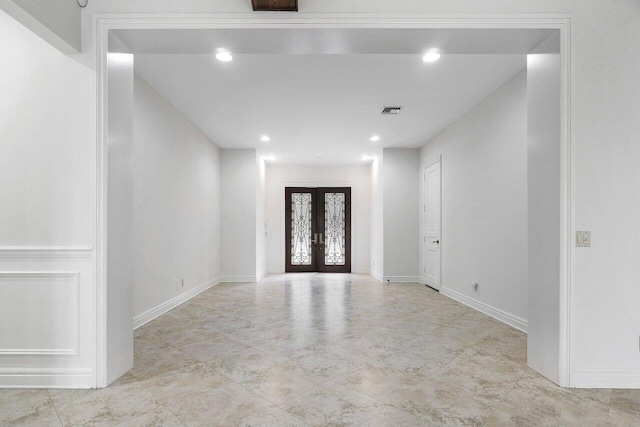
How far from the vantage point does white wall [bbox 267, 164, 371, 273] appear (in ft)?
28.8

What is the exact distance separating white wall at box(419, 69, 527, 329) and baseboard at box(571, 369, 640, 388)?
50.4 inches

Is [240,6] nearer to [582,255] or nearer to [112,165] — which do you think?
[112,165]

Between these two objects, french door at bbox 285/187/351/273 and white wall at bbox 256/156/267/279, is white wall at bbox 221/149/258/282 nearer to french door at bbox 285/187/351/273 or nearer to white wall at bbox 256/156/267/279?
white wall at bbox 256/156/267/279

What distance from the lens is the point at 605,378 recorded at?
7.60 ft

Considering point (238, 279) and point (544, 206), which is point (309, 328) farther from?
point (238, 279)

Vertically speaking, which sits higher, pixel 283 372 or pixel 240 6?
pixel 240 6

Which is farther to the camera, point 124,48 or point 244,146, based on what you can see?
point 244,146

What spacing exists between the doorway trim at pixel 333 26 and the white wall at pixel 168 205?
59.4 inches

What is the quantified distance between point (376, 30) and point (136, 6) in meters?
1.67

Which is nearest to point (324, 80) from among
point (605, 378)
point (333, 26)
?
point (333, 26)

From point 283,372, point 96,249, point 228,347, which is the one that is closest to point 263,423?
point 283,372

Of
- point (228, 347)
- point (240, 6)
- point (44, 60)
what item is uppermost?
point (240, 6)

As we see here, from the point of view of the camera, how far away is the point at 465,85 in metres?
4.02

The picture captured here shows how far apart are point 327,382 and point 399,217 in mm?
5014
